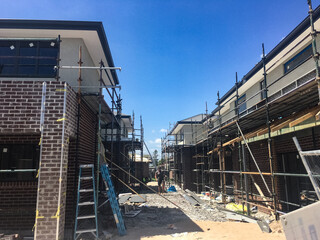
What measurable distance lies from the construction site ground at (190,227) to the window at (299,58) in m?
5.71

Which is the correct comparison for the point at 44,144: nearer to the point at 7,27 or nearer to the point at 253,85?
the point at 7,27

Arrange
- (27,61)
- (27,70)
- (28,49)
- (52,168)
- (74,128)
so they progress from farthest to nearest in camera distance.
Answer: (28,49), (27,61), (27,70), (74,128), (52,168)

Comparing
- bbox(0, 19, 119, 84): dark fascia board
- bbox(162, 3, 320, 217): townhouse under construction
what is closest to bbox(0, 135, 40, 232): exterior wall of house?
bbox(0, 19, 119, 84): dark fascia board

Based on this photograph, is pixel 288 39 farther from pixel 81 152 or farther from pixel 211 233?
pixel 81 152

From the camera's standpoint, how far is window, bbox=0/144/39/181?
6.86m

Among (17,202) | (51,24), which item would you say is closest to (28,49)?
(51,24)

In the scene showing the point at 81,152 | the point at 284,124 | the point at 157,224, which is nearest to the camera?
the point at 284,124

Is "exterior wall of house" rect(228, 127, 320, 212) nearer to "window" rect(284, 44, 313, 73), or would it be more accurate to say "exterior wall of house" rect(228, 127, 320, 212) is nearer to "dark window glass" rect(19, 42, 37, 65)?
"window" rect(284, 44, 313, 73)

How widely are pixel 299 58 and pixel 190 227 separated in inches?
292

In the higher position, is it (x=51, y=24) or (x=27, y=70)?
(x=51, y=24)

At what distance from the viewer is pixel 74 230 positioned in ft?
20.6

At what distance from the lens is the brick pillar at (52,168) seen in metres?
5.55

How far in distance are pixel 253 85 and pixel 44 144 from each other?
11125 mm

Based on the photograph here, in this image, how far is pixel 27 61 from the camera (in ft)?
26.8
